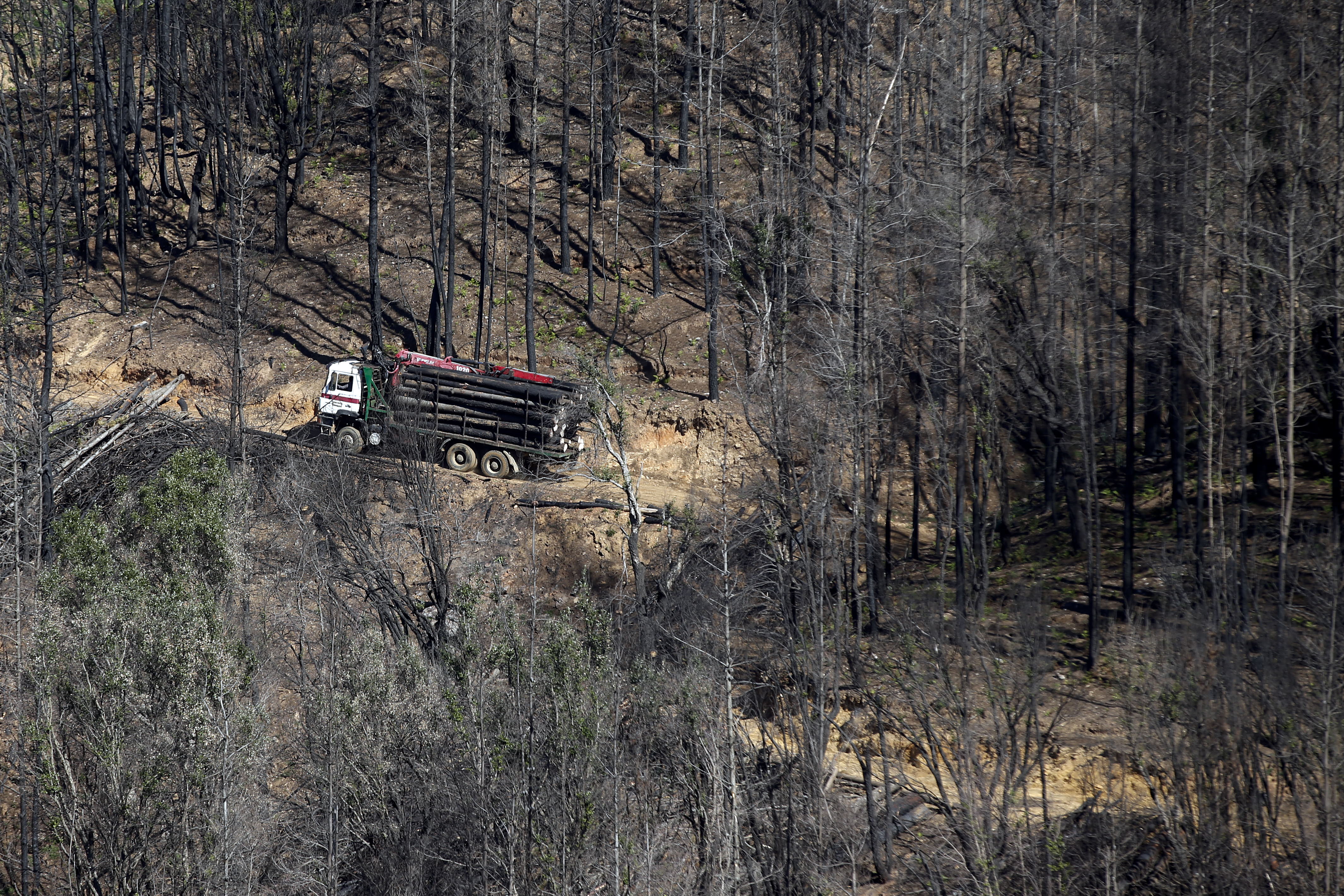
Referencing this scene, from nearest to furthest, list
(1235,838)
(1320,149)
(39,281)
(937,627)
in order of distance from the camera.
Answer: (1235,838) → (937,627) → (1320,149) → (39,281)

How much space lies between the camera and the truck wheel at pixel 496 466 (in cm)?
2872

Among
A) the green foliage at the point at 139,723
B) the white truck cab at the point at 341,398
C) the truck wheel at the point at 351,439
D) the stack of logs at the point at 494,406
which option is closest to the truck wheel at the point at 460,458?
the stack of logs at the point at 494,406

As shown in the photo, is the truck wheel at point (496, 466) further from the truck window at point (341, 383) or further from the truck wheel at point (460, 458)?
the truck window at point (341, 383)

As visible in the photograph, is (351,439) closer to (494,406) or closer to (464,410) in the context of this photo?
(464,410)

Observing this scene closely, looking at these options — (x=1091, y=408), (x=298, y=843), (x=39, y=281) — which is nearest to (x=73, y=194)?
(x=39, y=281)

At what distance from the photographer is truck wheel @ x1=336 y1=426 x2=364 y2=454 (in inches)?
1126

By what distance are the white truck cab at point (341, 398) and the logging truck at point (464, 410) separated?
2cm

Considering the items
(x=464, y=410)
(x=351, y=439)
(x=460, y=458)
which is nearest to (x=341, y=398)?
(x=351, y=439)

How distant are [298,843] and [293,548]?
32.0 feet

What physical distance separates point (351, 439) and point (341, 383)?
1.53m

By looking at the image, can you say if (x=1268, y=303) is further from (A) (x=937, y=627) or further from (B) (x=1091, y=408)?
(A) (x=937, y=627)

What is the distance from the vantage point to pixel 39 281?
37.5 metres

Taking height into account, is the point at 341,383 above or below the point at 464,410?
above

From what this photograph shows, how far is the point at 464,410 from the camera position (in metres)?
28.5
